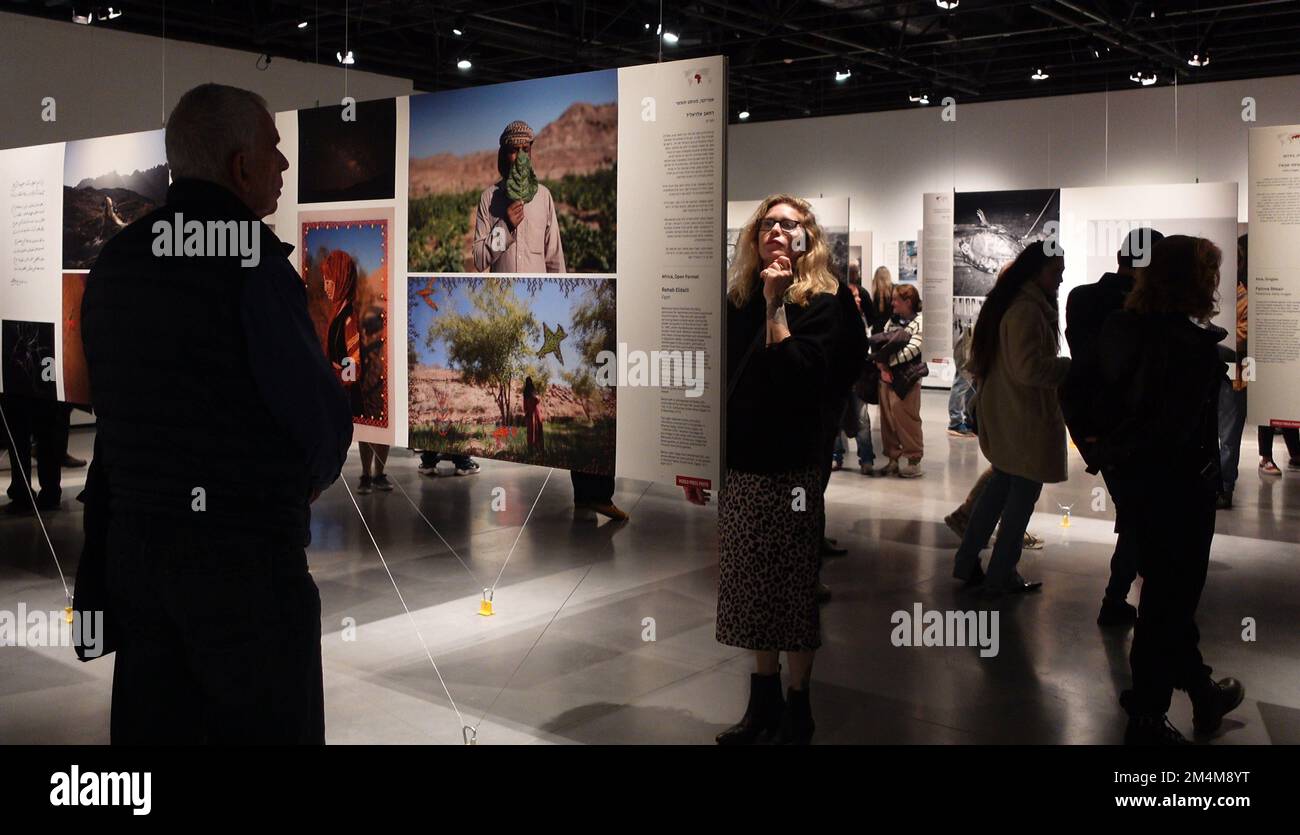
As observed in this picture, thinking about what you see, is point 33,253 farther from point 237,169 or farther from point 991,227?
point 991,227

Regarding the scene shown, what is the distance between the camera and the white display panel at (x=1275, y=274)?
20.8 ft

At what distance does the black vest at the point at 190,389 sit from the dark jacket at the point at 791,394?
1691 millimetres

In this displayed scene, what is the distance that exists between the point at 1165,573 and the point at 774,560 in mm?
1283

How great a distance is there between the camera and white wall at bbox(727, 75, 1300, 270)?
16.0 metres

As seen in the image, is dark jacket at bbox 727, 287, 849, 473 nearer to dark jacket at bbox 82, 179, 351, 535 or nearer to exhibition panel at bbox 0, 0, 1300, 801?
exhibition panel at bbox 0, 0, 1300, 801

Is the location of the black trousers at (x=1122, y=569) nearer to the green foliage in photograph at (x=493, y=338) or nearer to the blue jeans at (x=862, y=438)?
the green foliage in photograph at (x=493, y=338)

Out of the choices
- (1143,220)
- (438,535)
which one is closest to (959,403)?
(1143,220)

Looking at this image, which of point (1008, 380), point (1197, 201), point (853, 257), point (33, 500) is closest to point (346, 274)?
point (1008, 380)

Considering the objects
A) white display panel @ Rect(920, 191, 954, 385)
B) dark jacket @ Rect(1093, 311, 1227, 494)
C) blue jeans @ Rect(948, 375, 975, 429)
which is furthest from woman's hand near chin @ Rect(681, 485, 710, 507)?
blue jeans @ Rect(948, 375, 975, 429)

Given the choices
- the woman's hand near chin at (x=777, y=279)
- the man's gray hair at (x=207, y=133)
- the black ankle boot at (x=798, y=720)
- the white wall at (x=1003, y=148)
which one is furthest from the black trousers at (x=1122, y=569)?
the white wall at (x=1003, y=148)

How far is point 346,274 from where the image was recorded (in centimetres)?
501

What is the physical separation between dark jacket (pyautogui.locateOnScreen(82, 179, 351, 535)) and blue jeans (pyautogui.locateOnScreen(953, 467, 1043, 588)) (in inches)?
168
